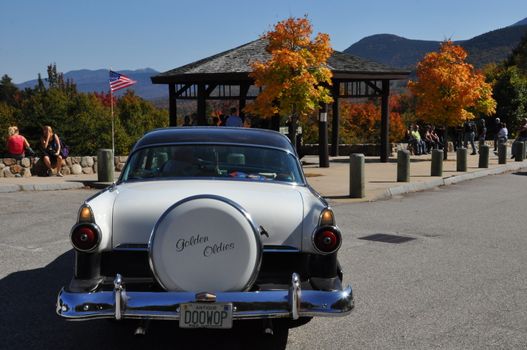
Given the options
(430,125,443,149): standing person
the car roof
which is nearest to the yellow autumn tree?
(430,125,443,149): standing person

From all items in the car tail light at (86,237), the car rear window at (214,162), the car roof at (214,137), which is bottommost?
the car tail light at (86,237)

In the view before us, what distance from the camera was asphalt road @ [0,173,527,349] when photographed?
4500mm

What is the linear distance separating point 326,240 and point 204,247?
870 mm

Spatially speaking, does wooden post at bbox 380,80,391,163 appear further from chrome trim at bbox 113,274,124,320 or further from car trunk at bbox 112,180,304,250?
chrome trim at bbox 113,274,124,320

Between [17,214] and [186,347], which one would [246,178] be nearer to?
[186,347]

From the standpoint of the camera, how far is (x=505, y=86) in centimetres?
4306

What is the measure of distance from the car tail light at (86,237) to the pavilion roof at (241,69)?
18.3 metres

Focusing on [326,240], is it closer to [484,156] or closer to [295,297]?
[295,297]

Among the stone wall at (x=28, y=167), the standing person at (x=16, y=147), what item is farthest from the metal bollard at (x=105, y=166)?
the standing person at (x=16, y=147)

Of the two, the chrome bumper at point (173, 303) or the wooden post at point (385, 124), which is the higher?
the wooden post at point (385, 124)

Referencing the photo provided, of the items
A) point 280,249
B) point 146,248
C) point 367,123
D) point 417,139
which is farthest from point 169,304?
point 367,123

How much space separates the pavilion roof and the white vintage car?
1771 cm

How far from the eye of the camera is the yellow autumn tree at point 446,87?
23.1 m

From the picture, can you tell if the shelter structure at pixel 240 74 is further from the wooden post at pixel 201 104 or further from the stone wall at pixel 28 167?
the stone wall at pixel 28 167
